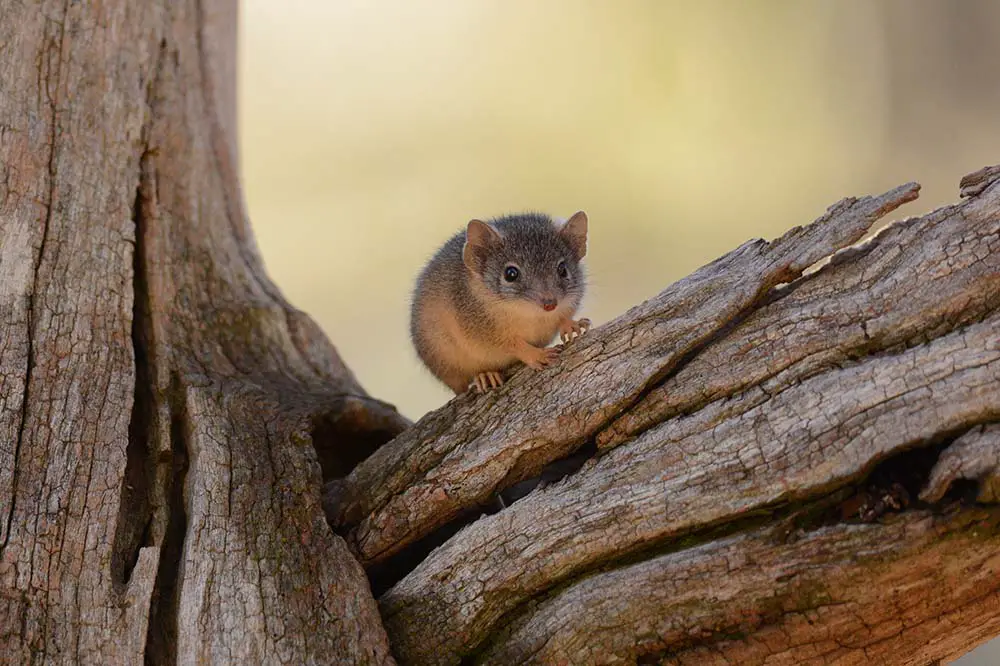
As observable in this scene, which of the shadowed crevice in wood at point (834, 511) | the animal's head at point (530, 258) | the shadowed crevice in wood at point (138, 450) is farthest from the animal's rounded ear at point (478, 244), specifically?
the shadowed crevice in wood at point (834, 511)

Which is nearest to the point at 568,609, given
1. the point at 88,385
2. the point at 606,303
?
the point at 88,385

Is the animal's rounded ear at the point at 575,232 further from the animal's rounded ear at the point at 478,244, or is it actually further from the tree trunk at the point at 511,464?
the tree trunk at the point at 511,464

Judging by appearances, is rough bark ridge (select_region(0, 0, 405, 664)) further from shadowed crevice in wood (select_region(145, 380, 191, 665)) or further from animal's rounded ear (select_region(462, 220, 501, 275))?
animal's rounded ear (select_region(462, 220, 501, 275))

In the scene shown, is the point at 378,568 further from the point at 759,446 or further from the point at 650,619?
the point at 759,446

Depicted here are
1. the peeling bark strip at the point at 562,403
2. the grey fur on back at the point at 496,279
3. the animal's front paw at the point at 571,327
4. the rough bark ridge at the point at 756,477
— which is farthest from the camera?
the grey fur on back at the point at 496,279

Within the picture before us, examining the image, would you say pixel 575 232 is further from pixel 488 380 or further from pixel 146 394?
pixel 146 394
